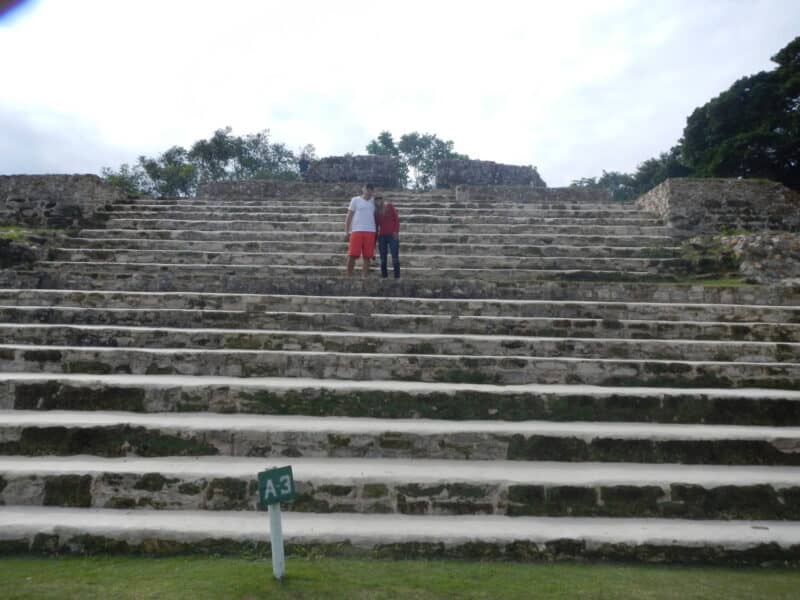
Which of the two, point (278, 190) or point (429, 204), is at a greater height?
point (278, 190)

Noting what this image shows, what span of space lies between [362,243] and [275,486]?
167 inches

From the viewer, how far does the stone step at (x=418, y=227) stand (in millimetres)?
8180

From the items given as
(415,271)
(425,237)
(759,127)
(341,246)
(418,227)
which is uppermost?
(759,127)

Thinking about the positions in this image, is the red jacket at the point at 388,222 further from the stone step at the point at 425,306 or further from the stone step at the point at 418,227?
the stone step at the point at 418,227

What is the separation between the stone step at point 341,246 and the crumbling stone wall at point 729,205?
1102 millimetres

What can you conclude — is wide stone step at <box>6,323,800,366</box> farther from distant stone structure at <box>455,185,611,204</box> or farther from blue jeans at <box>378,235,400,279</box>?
distant stone structure at <box>455,185,611,204</box>

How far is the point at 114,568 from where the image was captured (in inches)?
88.3

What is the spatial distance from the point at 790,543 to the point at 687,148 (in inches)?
787

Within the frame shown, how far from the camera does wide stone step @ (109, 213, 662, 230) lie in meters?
8.59

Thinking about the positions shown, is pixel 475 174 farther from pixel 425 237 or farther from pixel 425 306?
pixel 425 306

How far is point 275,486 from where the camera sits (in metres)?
2.08

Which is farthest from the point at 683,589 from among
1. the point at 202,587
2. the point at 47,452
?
the point at 47,452

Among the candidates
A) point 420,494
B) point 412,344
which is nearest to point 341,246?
point 412,344

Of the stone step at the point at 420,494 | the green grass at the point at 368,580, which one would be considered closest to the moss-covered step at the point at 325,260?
the stone step at the point at 420,494
